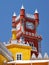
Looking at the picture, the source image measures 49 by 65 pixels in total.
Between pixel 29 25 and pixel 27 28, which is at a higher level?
pixel 29 25

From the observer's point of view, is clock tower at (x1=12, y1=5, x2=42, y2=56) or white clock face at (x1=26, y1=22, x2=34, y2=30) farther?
white clock face at (x1=26, y1=22, x2=34, y2=30)

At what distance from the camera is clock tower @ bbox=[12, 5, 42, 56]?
2594 inches

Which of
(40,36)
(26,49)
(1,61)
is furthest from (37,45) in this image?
(1,61)

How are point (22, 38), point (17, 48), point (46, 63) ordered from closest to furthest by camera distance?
point (46, 63) → point (17, 48) → point (22, 38)

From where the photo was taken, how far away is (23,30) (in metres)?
67.2

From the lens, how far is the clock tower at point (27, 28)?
6588 centimetres

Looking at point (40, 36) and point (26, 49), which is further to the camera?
point (40, 36)

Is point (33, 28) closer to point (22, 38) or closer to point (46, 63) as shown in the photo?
point (22, 38)

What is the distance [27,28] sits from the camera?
68312 mm

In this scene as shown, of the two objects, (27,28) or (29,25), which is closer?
(27,28)

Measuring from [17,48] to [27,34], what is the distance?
19112 mm

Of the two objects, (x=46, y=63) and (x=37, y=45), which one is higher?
(x=46, y=63)

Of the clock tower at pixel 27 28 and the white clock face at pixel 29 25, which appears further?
the white clock face at pixel 29 25

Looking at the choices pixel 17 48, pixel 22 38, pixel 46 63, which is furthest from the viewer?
pixel 22 38
